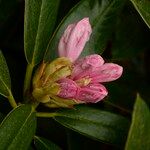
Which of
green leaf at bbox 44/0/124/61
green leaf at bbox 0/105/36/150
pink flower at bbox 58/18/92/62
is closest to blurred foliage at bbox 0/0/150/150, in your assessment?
green leaf at bbox 44/0/124/61

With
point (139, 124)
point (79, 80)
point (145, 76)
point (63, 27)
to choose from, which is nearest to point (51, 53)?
point (63, 27)

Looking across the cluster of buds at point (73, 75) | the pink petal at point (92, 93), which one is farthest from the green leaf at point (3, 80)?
the pink petal at point (92, 93)

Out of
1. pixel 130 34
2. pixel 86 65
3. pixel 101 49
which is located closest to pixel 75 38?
pixel 86 65

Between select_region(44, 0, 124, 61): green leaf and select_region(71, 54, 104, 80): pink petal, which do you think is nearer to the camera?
select_region(71, 54, 104, 80): pink petal

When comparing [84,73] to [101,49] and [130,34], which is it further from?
[130,34]

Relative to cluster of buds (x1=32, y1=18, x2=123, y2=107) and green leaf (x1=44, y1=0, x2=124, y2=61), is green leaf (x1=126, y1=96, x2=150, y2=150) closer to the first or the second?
cluster of buds (x1=32, y1=18, x2=123, y2=107)

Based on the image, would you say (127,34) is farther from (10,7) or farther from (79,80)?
(79,80)
